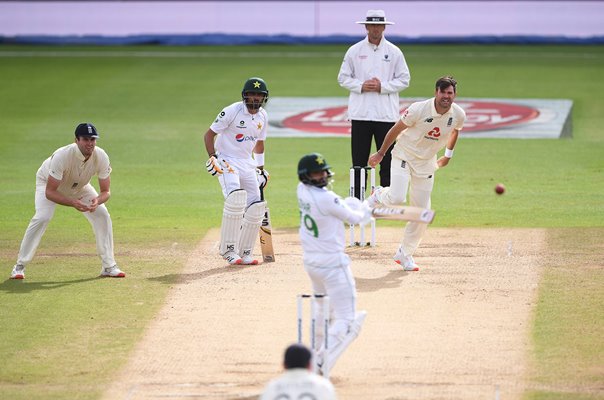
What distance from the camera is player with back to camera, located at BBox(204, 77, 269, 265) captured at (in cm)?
1141

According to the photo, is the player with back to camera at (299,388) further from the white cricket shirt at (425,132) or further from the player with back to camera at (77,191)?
the white cricket shirt at (425,132)

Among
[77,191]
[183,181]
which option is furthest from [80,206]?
[183,181]

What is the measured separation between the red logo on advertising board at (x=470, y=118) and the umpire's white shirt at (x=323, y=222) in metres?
10.6

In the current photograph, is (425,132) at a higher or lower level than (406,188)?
higher

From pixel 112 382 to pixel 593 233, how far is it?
661 cm

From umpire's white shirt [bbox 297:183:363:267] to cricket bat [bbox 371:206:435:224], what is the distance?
36 cm

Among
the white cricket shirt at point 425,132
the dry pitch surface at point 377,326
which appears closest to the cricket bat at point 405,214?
the dry pitch surface at point 377,326

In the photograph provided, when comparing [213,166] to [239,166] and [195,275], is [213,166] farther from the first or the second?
[195,275]

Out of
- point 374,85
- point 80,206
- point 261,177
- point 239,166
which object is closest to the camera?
point 80,206

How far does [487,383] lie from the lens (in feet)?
26.6

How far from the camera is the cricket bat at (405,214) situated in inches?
336

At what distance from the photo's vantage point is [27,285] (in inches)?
428

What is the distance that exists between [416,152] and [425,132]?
0.70 feet

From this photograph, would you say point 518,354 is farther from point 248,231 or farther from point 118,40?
point 118,40
